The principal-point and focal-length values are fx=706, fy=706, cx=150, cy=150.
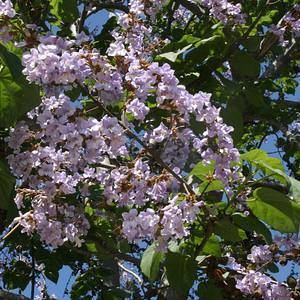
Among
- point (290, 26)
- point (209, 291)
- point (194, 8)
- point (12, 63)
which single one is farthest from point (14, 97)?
point (194, 8)

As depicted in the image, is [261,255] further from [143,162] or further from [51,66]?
[51,66]

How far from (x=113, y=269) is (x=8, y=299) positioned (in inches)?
32.2

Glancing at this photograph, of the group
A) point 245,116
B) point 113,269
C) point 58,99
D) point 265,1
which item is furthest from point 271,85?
point 58,99

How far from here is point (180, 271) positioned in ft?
6.64

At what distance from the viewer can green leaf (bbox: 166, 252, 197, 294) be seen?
2.02 m

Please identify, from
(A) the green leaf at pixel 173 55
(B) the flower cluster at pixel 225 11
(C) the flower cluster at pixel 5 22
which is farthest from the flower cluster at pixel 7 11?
(B) the flower cluster at pixel 225 11

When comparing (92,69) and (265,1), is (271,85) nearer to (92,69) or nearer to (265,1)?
(265,1)

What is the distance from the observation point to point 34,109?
200 centimetres

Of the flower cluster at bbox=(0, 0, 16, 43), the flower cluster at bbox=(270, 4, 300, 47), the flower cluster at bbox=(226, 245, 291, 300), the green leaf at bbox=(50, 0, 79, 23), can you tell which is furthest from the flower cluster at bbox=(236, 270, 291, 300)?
the green leaf at bbox=(50, 0, 79, 23)

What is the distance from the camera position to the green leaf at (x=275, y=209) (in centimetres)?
186

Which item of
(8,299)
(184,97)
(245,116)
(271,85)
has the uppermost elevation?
(271,85)

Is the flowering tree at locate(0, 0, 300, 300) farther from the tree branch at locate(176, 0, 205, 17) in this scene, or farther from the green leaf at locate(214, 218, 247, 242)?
the tree branch at locate(176, 0, 205, 17)

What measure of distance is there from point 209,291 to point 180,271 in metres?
0.19

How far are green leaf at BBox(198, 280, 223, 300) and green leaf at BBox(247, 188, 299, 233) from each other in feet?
1.21
